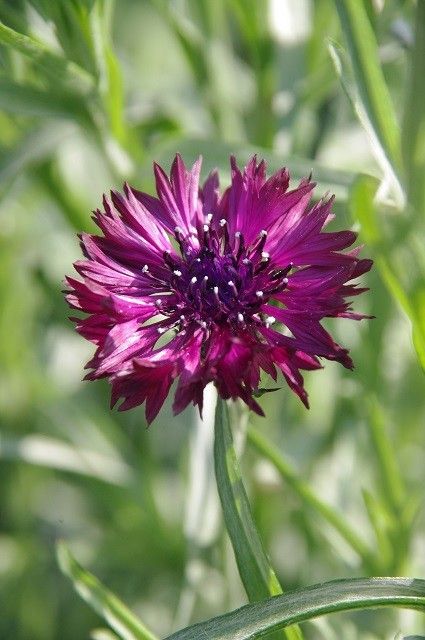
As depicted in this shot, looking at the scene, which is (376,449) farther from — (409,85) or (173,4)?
(173,4)

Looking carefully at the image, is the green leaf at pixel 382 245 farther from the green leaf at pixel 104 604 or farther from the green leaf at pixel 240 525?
the green leaf at pixel 104 604

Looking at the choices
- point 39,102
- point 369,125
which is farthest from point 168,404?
point 369,125

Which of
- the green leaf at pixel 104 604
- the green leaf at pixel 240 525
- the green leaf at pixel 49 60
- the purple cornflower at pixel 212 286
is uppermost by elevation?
the green leaf at pixel 49 60

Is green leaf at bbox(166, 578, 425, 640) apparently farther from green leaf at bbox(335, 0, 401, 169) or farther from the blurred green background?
green leaf at bbox(335, 0, 401, 169)

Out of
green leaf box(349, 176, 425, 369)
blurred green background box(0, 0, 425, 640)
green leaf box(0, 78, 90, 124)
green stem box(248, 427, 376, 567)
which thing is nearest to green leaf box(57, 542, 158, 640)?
blurred green background box(0, 0, 425, 640)

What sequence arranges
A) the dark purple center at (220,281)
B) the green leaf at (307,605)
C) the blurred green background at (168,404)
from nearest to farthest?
the green leaf at (307,605)
the dark purple center at (220,281)
the blurred green background at (168,404)

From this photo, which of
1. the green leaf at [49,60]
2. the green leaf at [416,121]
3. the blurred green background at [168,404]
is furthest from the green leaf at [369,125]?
the green leaf at [49,60]

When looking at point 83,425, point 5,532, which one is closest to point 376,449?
point 83,425
